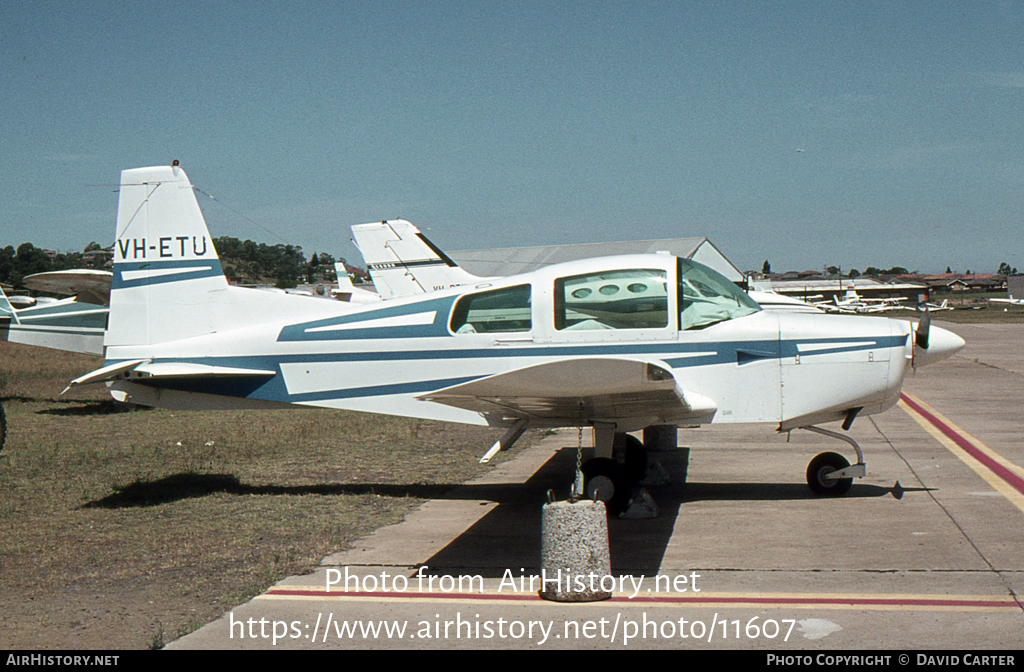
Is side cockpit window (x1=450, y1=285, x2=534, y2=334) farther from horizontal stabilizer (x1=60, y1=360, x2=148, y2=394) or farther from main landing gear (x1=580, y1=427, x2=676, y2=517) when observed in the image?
horizontal stabilizer (x1=60, y1=360, x2=148, y2=394)

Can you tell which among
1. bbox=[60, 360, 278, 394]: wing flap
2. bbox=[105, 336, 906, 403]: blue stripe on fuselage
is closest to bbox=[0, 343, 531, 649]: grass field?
bbox=[105, 336, 906, 403]: blue stripe on fuselage

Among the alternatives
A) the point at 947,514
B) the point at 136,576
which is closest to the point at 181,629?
the point at 136,576

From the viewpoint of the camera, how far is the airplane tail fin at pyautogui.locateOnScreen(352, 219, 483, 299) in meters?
22.0

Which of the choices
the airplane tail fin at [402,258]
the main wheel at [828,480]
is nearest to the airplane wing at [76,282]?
the airplane tail fin at [402,258]

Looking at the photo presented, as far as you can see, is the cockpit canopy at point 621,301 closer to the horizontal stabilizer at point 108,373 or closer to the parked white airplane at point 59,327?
the horizontal stabilizer at point 108,373

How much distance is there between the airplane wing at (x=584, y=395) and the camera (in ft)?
17.4

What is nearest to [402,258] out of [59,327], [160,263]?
[59,327]

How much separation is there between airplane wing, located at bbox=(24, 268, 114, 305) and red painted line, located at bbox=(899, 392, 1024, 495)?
632 inches

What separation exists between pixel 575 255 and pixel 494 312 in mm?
45127

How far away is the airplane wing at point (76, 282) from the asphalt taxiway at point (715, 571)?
14.2 m

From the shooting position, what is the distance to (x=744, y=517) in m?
6.99

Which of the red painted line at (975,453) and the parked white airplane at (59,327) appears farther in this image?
the parked white airplane at (59,327)

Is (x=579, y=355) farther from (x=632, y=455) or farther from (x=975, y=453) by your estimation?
(x=975, y=453)

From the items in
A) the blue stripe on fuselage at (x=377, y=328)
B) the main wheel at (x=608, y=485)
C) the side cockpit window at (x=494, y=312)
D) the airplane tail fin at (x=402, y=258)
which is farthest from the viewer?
the airplane tail fin at (x=402, y=258)
